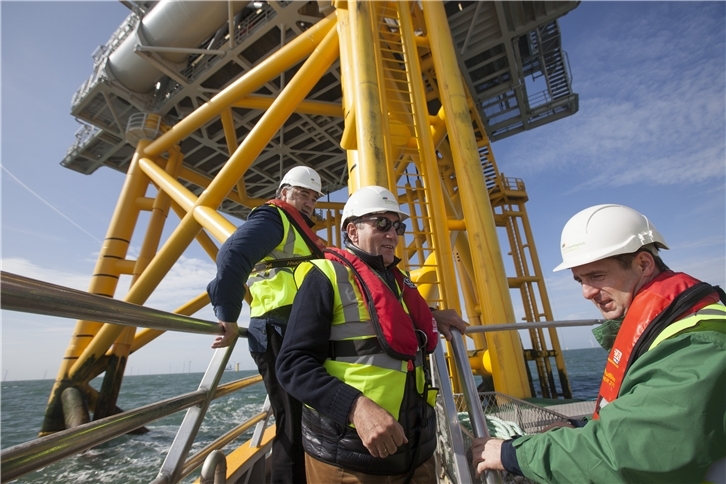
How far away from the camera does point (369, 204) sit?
72.0 inches

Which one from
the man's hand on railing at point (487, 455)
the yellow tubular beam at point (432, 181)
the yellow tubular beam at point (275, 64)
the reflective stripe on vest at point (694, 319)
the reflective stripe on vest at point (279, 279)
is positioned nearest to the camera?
the reflective stripe on vest at point (694, 319)

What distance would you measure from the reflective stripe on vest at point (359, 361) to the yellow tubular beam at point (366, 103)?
2.67m

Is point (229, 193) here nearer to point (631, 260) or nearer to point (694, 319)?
point (631, 260)

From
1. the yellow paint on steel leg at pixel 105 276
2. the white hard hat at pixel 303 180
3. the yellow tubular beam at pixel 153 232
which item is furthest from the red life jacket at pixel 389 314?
the yellow tubular beam at pixel 153 232

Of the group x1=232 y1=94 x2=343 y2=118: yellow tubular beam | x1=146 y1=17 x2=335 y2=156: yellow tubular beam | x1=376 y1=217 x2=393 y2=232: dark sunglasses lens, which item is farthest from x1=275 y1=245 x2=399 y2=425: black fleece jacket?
x1=232 y1=94 x2=343 y2=118: yellow tubular beam

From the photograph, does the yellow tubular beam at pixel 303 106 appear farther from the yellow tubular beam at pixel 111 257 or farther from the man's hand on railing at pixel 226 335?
the man's hand on railing at pixel 226 335

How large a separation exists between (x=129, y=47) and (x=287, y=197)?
804 cm

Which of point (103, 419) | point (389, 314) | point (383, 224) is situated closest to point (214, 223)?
point (383, 224)

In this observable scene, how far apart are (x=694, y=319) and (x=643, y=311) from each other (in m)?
0.19

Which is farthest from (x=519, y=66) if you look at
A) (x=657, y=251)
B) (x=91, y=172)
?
(x=91, y=172)

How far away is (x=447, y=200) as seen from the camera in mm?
6297

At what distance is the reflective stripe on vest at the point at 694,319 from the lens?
0.92 metres

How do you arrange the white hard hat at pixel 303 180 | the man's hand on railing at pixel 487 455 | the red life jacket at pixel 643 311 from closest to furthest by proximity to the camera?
the red life jacket at pixel 643 311
the man's hand on railing at pixel 487 455
the white hard hat at pixel 303 180

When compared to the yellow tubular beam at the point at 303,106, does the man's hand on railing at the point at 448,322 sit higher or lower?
lower
